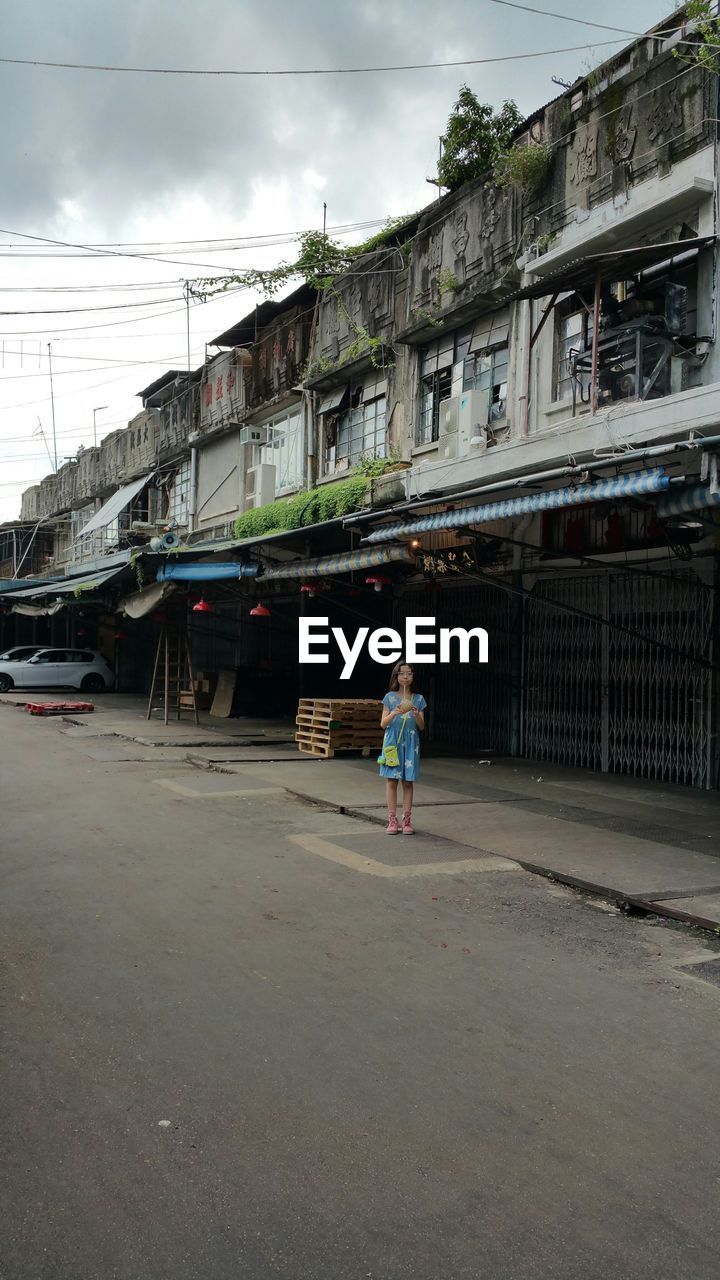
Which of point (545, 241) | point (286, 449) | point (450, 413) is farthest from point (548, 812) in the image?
point (286, 449)

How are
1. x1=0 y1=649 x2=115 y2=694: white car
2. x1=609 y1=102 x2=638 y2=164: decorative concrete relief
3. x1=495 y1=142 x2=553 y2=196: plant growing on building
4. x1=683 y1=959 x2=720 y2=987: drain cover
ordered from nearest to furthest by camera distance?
x1=683 y1=959 x2=720 y2=987: drain cover → x1=609 y1=102 x2=638 y2=164: decorative concrete relief → x1=495 y1=142 x2=553 y2=196: plant growing on building → x1=0 y1=649 x2=115 y2=694: white car

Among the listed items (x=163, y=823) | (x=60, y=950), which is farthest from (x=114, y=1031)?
(x=163, y=823)

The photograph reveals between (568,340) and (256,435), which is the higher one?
(256,435)

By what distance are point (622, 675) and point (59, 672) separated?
23.2m

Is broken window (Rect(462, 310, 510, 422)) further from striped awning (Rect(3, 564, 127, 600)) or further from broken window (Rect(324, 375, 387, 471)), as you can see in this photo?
striped awning (Rect(3, 564, 127, 600))

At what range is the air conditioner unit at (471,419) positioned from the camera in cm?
1448

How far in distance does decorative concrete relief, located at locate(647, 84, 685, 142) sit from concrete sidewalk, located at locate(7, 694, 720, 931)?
8.00 metres

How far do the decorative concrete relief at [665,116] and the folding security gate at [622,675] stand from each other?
5.33m

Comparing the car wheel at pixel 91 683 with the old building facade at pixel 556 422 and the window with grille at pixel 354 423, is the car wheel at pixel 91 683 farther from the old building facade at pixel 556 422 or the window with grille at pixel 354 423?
the window with grille at pixel 354 423

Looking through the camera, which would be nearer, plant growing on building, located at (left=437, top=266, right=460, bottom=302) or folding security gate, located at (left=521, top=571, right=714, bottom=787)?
folding security gate, located at (left=521, top=571, right=714, bottom=787)

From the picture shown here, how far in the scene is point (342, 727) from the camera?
15.9m

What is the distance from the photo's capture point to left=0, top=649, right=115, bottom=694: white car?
3200cm

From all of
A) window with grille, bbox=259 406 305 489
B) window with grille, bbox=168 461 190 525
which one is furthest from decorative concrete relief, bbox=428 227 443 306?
window with grille, bbox=168 461 190 525

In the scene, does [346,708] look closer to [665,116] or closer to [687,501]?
[687,501]
